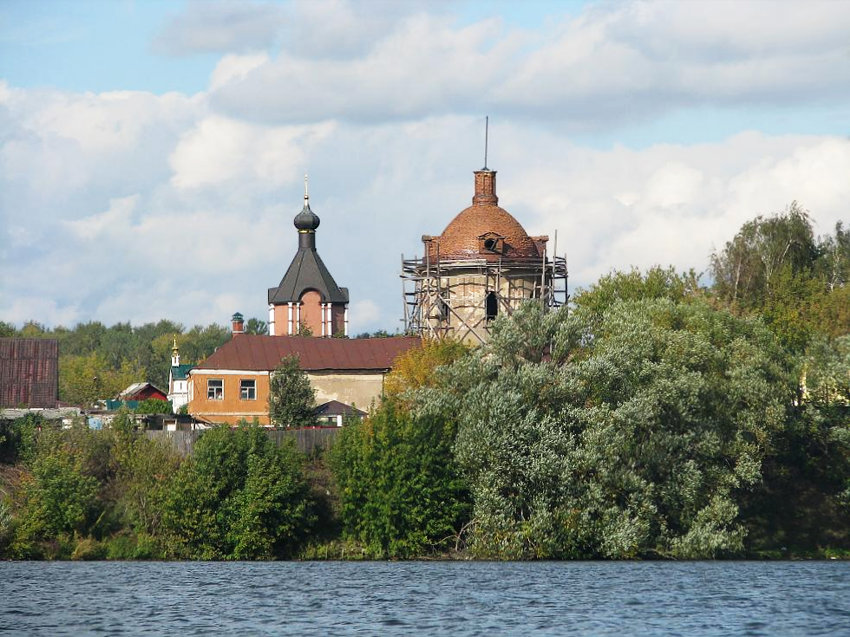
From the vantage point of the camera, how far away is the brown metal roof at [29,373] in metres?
60.7

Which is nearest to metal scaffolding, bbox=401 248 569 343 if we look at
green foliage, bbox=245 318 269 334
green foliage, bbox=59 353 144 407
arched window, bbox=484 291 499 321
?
arched window, bbox=484 291 499 321

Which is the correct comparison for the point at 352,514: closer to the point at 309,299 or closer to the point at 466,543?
the point at 466,543

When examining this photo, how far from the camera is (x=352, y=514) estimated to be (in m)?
47.6

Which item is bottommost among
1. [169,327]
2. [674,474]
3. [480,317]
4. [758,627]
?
[758,627]

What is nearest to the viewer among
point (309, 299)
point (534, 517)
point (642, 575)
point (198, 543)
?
point (642, 575)

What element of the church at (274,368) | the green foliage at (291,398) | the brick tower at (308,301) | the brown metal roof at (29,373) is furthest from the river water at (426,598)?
the brick tower at (308,301)

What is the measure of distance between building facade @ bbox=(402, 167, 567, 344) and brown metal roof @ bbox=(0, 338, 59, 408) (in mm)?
16619

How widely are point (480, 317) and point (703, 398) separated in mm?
20332

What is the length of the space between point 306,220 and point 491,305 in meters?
43.1

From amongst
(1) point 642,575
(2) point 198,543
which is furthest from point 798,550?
(2) point 198,543

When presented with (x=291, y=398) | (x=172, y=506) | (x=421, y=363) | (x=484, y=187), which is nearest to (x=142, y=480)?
(x=172, y=506)

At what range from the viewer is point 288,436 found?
→ 5162 centimetres

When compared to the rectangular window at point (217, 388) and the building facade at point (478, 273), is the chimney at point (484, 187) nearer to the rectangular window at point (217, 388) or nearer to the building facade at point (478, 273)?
the building facade at point (478, 273)

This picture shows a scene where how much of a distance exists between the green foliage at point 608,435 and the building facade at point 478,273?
16.6 metres
